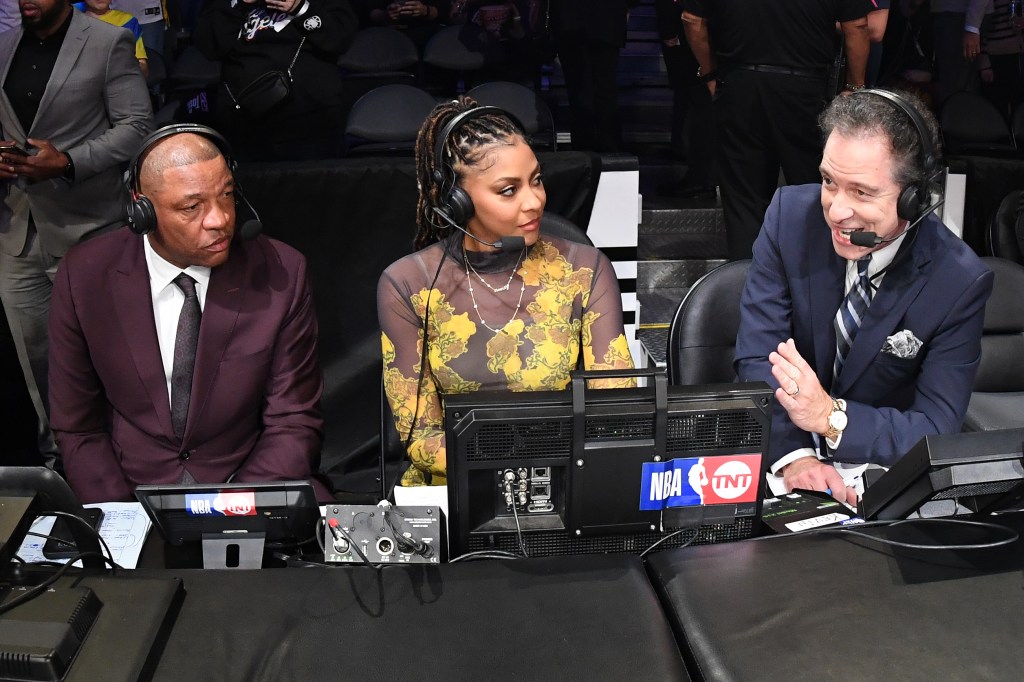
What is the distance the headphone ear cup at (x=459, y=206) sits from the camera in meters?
2.12

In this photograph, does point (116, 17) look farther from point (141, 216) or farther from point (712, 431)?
point (712, 431)

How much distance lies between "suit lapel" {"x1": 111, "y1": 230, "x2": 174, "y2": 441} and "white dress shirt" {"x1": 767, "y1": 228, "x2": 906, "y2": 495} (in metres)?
1.38

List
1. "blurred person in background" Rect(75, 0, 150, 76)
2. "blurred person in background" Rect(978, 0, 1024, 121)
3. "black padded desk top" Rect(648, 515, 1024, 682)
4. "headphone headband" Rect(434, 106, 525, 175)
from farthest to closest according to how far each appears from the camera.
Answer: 1. "blurred person in background" Rect(978, 0, 1024, 121)
2. "blurred person in background" Rect(75, 0, 150, 76)
3. "headphone headband" Rect(434, 106, 525, 175)
4. "black padded desk top" Rect(648, 515, 1024, 682)

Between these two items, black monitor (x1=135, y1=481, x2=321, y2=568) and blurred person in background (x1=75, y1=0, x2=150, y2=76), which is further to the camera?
blurred person in background (x1=75, y1=0, x2=150, y2=76)

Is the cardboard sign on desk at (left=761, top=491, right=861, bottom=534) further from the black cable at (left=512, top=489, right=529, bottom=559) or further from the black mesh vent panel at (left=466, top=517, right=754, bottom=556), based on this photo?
the black cable at (left=512, top=489, right=529, bottom=559)

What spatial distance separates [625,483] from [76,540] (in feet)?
2.76

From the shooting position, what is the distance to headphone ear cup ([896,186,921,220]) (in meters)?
1.85

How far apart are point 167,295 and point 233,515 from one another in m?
0.98

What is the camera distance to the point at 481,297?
221 cm

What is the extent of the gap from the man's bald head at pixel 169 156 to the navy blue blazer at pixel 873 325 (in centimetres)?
130

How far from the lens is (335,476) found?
131 inches

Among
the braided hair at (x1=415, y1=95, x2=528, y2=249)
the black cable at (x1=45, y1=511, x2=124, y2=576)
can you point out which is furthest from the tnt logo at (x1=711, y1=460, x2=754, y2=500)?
the braided hair at (x1=415, y1=95, x2=528, y2=249)

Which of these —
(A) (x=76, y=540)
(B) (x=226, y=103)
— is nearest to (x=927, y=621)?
(A) (x=76, y=540)

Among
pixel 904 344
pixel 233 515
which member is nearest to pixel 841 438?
pixel 904 344
